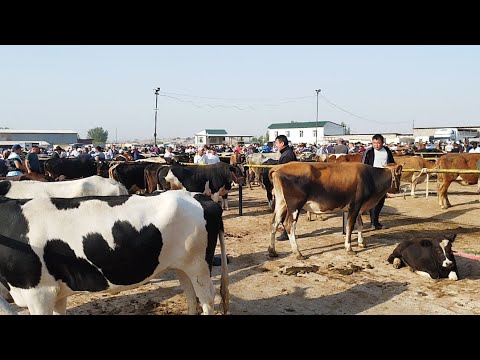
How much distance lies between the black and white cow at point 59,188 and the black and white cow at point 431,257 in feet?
17.3

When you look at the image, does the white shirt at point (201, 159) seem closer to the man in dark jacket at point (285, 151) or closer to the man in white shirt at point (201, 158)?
the man in white shirt at point (201, 158)

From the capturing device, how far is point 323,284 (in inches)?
231

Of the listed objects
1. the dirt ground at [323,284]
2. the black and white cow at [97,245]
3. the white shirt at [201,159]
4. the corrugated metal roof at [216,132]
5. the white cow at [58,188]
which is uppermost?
the corrugated metal roof at [216,132]

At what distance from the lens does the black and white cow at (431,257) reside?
593cm

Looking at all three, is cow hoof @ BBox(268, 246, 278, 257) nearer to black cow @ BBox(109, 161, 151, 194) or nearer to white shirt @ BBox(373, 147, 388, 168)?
white shirt @ BBox(373, 147, 388, 168)

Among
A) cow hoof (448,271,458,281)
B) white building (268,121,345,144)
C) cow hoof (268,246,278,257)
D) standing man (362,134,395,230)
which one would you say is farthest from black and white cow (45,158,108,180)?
white building (268,121,345,144)

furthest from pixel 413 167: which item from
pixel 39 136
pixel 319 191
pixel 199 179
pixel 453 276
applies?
pixel 39 136

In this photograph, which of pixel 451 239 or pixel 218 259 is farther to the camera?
pixel 218 259

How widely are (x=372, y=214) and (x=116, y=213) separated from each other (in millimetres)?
7222

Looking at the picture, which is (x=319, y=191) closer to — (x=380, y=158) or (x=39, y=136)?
(x=380, y=158)

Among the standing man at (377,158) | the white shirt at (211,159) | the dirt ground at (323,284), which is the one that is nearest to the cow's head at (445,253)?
the dirt ground at (323,284)

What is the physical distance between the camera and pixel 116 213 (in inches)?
156
